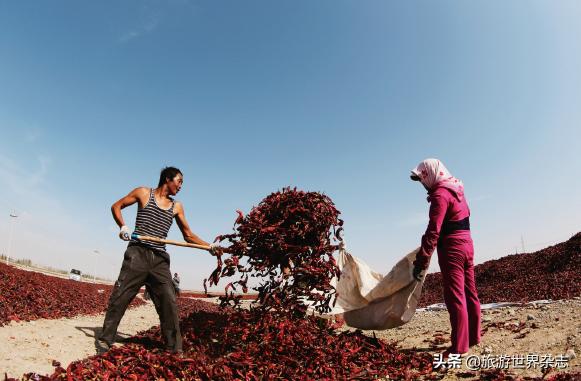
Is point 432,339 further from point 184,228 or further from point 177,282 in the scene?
point 177,282

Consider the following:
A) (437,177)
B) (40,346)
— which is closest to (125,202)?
(40,346)

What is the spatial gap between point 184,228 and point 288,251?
172cm

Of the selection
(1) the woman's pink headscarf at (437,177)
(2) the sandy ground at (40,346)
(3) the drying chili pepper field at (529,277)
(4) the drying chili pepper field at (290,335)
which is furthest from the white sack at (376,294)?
(3) the drying chili pepper field at (529,277)

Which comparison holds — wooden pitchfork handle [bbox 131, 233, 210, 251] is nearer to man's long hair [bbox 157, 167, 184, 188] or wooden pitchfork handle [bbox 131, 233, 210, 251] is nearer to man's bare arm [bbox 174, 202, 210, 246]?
man's bare arm [bbox 174, 202, 210, 246]

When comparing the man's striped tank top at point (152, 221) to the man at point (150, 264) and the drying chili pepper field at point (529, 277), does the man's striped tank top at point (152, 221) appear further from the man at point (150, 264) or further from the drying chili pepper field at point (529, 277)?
the drying chili pepper field at point (529, 277)

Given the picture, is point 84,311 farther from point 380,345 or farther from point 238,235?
point 380,345

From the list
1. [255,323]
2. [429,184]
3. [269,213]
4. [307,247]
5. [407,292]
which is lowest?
[255,323]

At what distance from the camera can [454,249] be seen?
572cm

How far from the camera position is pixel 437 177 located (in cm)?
599

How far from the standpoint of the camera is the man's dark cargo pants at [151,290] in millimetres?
5566

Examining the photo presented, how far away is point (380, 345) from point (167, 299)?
326 cm

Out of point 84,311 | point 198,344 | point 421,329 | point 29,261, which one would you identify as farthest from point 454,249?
point 29,261

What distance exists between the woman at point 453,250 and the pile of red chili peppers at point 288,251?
4.90ft

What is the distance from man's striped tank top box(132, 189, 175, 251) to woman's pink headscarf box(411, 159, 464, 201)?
13.1 feet
